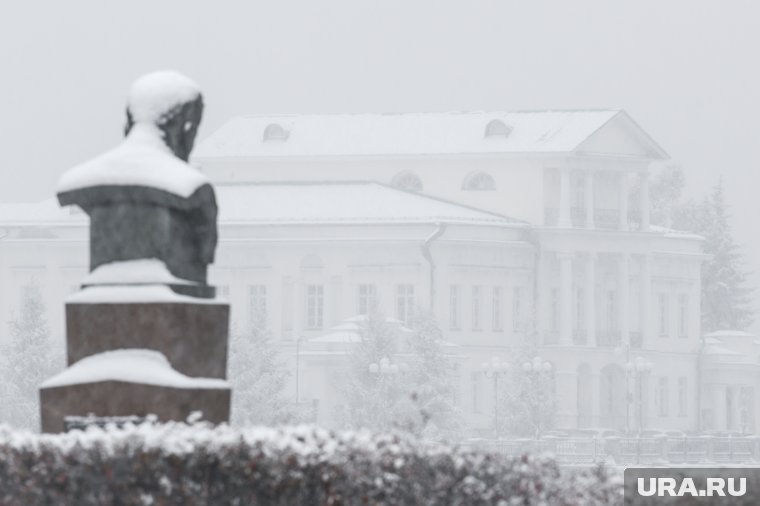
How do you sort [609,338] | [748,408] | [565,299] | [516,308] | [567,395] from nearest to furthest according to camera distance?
[516,308]
[567,395]
[565,299]
[609,338]
[748,408]

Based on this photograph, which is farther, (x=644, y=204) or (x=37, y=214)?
→ (x=644, y=204)

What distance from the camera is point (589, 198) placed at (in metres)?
92.1

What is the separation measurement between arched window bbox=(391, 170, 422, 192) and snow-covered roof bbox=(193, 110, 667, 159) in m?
0.66

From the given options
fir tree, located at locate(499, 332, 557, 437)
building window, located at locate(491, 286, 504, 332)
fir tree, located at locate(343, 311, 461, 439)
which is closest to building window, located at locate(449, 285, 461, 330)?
building window, located at locate(491, 286, 504, 332)

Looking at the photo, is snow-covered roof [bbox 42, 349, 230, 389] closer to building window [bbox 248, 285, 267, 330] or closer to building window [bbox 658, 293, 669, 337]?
building window [bbox 248, 285, 267, 330]

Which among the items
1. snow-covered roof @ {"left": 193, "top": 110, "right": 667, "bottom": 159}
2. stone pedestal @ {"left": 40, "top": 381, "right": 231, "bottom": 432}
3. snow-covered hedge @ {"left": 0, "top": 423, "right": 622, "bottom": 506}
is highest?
snow-covered roof @ {"left": 193, "top": 110, "right": 667, "bottom": 159}

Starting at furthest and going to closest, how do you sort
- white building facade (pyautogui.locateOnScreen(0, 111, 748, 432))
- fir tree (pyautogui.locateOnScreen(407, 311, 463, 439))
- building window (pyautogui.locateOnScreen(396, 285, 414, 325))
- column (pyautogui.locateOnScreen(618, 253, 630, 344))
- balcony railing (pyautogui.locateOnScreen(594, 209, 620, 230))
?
1. balcony railing (pyautogui.locateOnScreen(594, 209, 620, 230))
2. column (pyautogui.locateOnScreen(618, 253, 630, 344))
3. white building facade (pyautogui.locateOnScreen(0, 111, 748, 432))
4. building window (pyautogui.locateOnScreen(396, 285, 414, 325))
5. fir tree (pyautogui.locateOnScreen(407, 311, 463, 439))

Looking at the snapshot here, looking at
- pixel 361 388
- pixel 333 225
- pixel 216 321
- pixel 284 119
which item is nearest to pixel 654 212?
pixel 284 119

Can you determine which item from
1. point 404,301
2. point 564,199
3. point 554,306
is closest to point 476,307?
point 404,301

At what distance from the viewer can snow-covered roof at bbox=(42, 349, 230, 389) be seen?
44.8 feet

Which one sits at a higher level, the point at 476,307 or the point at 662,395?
the point at 476,307

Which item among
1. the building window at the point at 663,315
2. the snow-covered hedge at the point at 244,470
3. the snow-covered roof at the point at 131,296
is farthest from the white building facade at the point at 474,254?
the snow-covered hedge at the point at 244,470

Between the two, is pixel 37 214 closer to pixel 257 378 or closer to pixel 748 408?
pixel 257 378

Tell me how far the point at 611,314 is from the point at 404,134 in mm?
12073
